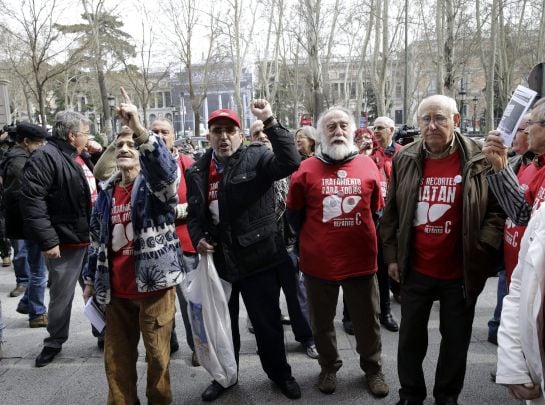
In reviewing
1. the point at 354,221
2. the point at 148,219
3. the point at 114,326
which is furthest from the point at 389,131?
the point at 114,326

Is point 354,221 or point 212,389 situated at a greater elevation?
point 354,221

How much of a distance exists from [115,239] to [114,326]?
1.89ft

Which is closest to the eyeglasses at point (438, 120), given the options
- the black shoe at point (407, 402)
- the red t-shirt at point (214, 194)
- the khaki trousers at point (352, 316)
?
the khaki trousers at point (352, 316)

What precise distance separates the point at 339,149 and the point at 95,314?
202cm

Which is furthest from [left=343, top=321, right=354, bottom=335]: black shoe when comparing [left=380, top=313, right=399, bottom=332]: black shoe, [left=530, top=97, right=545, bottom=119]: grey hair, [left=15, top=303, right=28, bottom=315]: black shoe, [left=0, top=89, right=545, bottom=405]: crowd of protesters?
[left=15, top=303, right=28, bottom=315]: black shoe

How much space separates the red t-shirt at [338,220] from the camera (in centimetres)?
300

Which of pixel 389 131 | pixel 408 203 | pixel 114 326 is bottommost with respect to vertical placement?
pixel 114 326

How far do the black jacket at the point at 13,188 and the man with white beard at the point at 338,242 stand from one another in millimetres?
3172

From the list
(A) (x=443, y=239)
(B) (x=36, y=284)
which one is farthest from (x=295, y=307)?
(B) (x=36, y=284)

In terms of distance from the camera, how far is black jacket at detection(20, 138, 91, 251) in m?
3.52

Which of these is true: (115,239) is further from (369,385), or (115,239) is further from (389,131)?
(389,131)

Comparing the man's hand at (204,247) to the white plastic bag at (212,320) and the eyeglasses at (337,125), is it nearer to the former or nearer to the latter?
the white plastic bag at (212,320)

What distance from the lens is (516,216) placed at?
2188 mm

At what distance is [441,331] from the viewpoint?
2.75 metres
